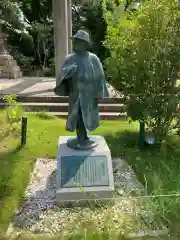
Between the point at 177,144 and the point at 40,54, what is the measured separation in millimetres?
13554

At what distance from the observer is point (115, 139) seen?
6.91 metres

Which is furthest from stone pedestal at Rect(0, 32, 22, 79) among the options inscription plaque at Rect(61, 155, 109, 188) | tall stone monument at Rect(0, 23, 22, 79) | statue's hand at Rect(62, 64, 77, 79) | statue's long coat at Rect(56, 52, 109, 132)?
inscription plaque at Rect(61, 155, 109, 188)

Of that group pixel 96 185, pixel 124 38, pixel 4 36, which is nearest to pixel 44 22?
pixel 4 36

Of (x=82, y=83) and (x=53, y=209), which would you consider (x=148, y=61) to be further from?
(x=53, y=209)

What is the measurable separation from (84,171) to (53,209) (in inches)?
25.7

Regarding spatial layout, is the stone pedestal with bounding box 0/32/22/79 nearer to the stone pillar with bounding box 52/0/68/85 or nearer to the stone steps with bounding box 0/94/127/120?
the stone pillar with bounding box 52/0/68/85

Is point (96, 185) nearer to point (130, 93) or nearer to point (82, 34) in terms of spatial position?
point (82, 34)

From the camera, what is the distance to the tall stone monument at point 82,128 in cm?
440

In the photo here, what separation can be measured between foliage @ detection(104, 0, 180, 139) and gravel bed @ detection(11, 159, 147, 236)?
1.48 meters

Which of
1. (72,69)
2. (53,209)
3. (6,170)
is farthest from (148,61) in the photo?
(53,209)

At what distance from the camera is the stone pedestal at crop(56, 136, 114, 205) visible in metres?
4.34

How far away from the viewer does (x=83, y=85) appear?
183 inches

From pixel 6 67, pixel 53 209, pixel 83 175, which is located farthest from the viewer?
pixel 6 67

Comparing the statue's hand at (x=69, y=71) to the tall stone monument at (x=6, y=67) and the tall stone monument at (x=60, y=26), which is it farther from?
the tall stone monument at (x=6, y=67)
